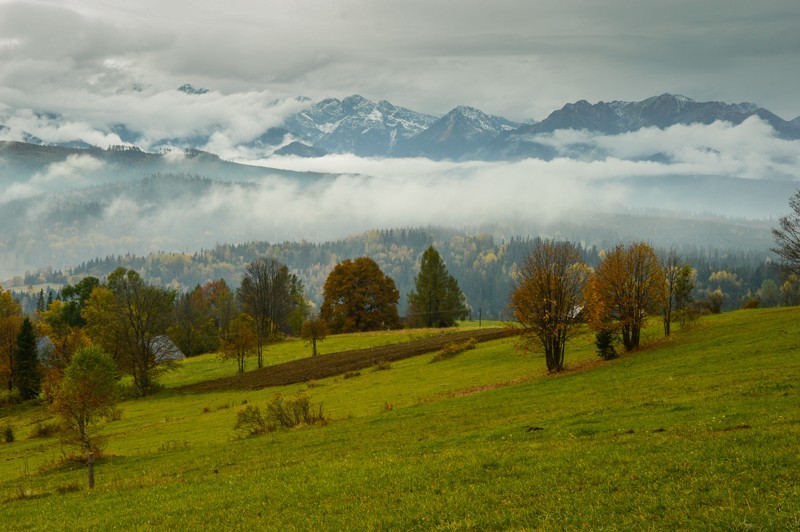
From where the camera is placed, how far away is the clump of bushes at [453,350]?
71.8 meters

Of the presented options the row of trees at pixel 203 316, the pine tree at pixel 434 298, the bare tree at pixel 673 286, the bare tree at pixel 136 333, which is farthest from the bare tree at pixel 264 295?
the bare tree at pixel 673 286

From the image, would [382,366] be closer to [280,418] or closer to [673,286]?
[280,418]

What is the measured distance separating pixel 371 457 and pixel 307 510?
7.00 metres

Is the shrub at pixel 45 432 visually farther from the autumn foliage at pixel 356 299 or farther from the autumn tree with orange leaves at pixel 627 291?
the autumn foliage at pixel 356 299

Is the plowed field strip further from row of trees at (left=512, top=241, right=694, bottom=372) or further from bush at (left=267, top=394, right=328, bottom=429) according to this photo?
bush at (left=267, top=394, right=328, bottom=429)

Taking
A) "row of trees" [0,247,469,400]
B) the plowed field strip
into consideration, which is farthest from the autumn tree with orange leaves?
"row of trees" [0,247,469,400]

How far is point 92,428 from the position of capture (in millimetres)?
40219

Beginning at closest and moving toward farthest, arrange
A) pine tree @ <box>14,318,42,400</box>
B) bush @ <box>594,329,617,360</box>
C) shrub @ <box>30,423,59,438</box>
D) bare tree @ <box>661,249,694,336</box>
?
bush @ <box>594,329,617,360</box>, shrub @ <box>30,423,59,438</box>, bare tree @ <box>661,249,694,336</box>, pine tree @ <box>14,318,42,400</box>

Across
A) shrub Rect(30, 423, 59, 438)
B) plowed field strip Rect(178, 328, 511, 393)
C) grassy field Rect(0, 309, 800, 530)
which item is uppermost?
grassy field Rect(0, 309, 800, 530)

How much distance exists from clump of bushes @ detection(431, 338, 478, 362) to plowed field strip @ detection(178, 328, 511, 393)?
4.46 meters

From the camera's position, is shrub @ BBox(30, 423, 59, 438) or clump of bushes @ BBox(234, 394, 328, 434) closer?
clump of bushes @ BBox(234, 394, 328, 434)

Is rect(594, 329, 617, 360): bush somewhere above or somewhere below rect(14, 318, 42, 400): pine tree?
above

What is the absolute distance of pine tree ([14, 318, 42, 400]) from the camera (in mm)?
86875

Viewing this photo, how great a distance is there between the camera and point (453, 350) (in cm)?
7381
